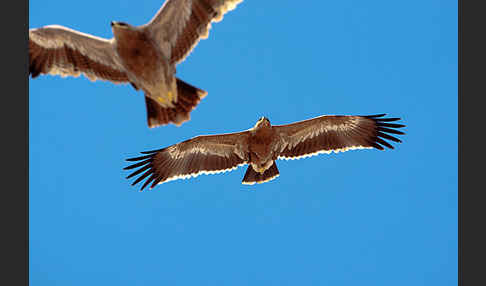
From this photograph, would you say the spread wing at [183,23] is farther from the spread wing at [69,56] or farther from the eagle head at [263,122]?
the eagle head at [263,122]

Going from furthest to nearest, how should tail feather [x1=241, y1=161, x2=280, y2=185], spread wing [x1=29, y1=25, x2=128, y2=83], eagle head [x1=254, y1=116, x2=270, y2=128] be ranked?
tail feather [x1=241, y1=161, x2=280, y2=185] → eagle head [x1=254, y1=116, x2=270, y2=128] → spread wing [x1=29, y1=25, x2=128, y2=83]

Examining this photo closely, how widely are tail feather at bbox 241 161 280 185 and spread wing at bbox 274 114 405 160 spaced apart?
35 cm

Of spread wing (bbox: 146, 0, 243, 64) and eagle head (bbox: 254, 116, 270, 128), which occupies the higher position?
spread wing (bbox: 146, 0, 243, 64)

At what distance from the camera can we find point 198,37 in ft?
25.0

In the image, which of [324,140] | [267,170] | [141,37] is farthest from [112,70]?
[324,140]

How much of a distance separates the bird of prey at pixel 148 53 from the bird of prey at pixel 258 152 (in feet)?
8.11

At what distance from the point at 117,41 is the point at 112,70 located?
907mm

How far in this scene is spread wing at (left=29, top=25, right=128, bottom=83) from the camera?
797 cm

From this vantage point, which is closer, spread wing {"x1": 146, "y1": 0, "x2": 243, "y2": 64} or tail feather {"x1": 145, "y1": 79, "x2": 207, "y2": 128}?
spread wing {"x1": 146, "y1": 0, "x2": 243, "y2": 64}

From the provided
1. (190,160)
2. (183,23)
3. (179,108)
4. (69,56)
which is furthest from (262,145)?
(69,56)

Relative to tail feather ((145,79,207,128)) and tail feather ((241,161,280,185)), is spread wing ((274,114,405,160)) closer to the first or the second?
tail feather ((241,161,280,185))

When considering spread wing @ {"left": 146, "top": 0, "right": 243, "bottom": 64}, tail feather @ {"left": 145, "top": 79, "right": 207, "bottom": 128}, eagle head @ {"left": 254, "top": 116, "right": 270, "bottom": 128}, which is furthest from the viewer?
eagle head @ {"left": 254, "top": 116, "right": 270, "bottom": 128}

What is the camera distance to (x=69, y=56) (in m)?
8.14

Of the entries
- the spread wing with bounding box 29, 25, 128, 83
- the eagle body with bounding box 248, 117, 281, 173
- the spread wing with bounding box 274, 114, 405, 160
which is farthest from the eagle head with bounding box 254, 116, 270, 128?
the spread wing with bounding box 29, 25, 128, 83
